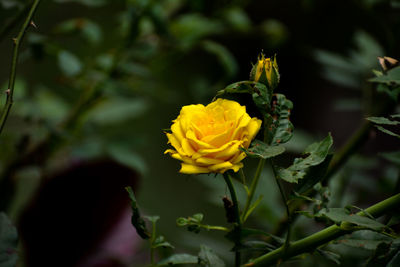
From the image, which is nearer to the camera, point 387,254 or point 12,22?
point 387,254

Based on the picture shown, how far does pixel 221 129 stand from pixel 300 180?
0.09 meters

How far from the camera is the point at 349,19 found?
3.98 feet

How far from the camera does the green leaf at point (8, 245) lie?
1.17 feet

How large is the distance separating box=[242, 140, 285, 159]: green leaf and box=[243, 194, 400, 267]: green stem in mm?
78

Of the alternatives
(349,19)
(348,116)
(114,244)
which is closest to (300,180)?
(114,244)

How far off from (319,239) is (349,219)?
44 millimetres

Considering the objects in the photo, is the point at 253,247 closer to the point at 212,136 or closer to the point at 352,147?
the point at 212,136

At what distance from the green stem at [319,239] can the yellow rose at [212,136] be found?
0.09m

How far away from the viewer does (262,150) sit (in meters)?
0.30

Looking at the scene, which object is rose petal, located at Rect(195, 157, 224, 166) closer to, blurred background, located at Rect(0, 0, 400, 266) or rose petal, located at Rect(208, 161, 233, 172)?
rose petal, located at Rect(208, 161, 233, 172)

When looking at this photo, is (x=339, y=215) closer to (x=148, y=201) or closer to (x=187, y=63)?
(x=148, y=201)

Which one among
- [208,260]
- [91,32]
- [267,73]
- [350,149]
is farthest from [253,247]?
[91,32]

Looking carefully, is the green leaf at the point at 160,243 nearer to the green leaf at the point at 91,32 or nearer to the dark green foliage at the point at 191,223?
the dark green foliage at the point at 191,223

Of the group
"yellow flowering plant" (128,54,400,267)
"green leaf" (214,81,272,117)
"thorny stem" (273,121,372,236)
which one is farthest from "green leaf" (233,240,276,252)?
"thorny stem" (273,121,372,236)
